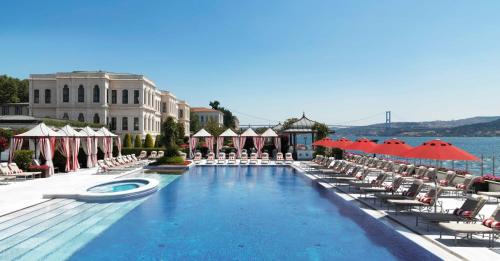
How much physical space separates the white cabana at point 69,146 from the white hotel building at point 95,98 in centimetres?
2441

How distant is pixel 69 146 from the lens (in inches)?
878

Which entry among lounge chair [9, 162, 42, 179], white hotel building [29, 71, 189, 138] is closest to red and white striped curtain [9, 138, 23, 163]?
lounge chair [9, 162, 42, 179]

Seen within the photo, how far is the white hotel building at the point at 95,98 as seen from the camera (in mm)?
45781

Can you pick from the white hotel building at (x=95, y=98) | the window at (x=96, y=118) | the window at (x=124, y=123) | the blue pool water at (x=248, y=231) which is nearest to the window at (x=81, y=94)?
the white hotel building at (x=95, y=98)

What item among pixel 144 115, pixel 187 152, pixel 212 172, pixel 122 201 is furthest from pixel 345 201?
pixel 144 115

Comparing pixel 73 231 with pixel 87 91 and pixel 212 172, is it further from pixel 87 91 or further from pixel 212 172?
pixel 87 91

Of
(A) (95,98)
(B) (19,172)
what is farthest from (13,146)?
(A) (95,98)

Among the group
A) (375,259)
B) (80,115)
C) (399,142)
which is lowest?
(375,259)

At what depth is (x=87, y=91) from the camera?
150 ft

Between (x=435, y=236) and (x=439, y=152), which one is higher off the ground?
(x=439, y=152)

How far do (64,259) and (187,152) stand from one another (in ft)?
86.1

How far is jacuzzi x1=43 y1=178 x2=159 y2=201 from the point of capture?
545 inches

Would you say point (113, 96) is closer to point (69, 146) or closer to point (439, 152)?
point (69, 146)

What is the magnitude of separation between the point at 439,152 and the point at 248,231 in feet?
17.9
